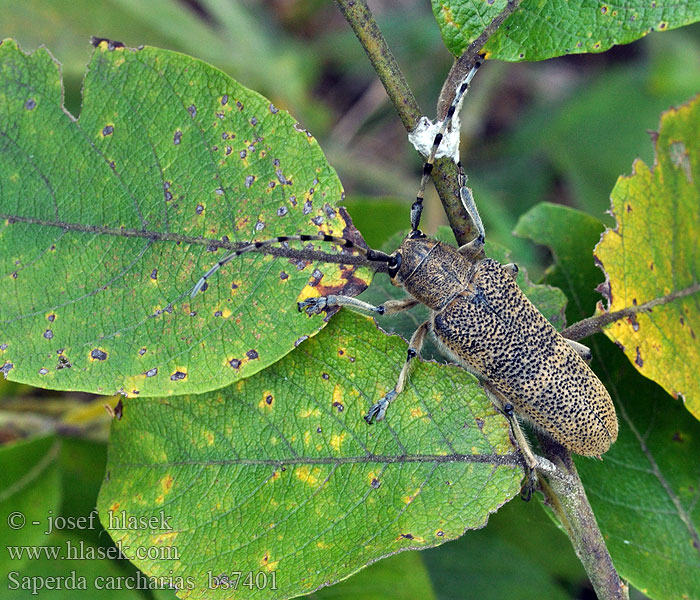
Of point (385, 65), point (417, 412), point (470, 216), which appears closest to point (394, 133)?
point (470, 216)

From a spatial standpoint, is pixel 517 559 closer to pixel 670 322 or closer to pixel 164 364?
pixel 670 322

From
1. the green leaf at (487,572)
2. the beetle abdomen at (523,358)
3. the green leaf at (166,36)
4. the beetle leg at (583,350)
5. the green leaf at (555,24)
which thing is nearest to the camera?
the green leaf at (555,24)

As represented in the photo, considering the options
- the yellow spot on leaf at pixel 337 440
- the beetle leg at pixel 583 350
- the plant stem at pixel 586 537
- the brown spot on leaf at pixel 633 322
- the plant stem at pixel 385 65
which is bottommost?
the plant stem at pixel 586 537

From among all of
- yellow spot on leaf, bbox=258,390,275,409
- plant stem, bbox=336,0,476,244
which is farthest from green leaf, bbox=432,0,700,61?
yellow spot on leaf, bbox=258,390,275,409

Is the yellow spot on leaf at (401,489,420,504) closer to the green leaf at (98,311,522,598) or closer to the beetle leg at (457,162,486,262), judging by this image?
the green leaf at (98,311,522,598)

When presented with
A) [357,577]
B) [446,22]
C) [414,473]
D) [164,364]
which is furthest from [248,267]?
[357,577]

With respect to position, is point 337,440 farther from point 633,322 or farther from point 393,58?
point 393,58

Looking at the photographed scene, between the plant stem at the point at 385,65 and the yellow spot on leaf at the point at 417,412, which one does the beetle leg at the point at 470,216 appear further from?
the yellow spot on leaf at the point at 417,412

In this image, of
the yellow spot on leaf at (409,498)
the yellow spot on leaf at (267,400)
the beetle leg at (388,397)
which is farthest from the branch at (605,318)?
the yellow spot on leaf at (267,400)
